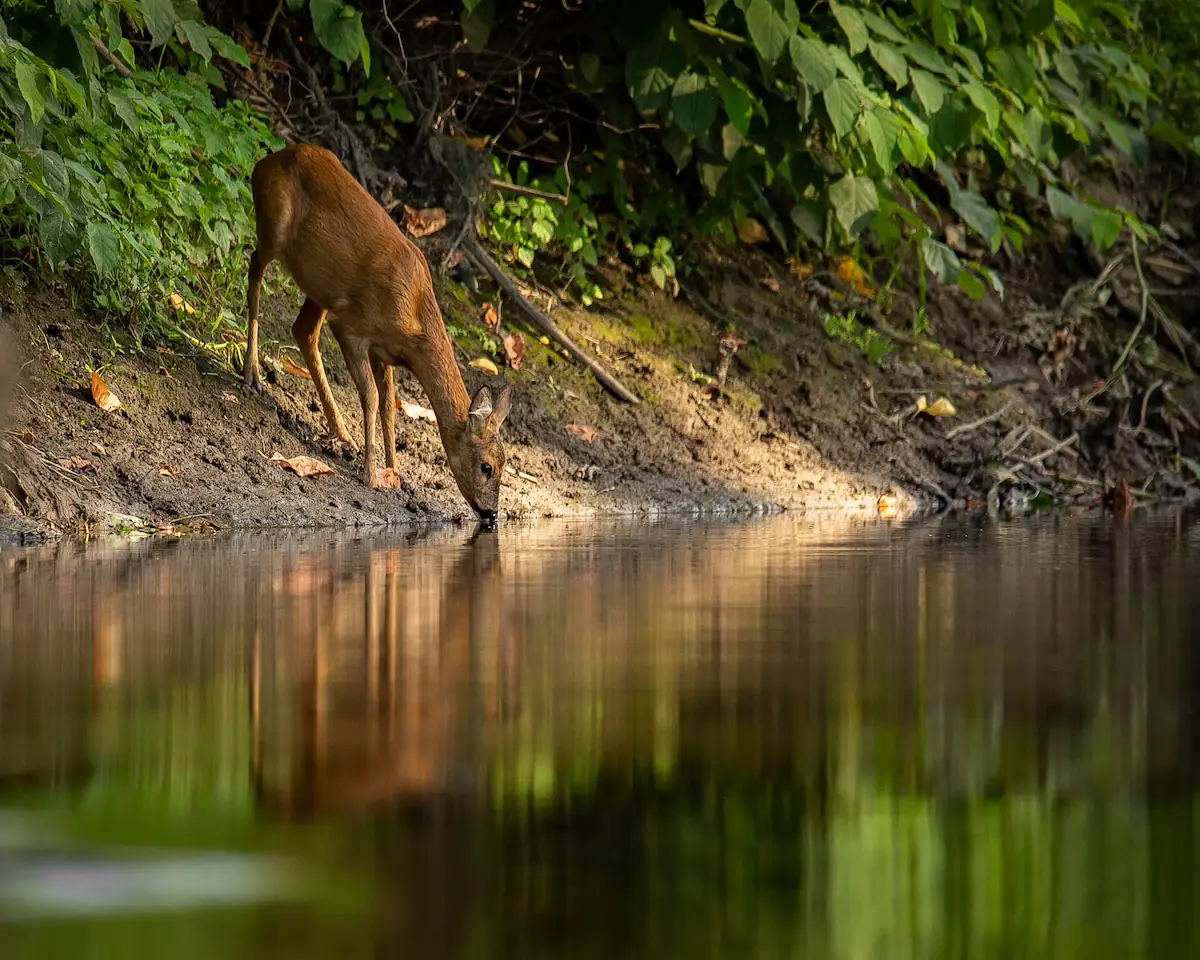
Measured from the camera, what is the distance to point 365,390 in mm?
9500

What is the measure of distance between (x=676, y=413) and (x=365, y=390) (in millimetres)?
3066

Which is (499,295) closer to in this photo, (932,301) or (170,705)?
(932,301)

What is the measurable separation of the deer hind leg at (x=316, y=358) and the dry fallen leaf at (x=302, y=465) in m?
0.46

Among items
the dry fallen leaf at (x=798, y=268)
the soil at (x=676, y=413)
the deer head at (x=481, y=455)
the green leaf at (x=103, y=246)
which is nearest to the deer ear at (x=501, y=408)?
the deer head at (x=481, y=455)

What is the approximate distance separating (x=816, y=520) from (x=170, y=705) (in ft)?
24.0

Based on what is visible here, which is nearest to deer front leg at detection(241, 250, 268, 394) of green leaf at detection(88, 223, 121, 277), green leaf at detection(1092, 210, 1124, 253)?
green leaf at detection(88, 223, 121, 277)

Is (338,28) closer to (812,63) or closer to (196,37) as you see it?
(196,37)

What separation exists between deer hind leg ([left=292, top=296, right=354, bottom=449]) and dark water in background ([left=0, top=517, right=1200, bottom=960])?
4.92 metres

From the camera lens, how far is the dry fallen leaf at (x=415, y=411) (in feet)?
34.7

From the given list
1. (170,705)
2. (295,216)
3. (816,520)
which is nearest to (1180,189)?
(816,520)

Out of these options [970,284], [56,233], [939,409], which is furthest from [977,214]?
[56,233]

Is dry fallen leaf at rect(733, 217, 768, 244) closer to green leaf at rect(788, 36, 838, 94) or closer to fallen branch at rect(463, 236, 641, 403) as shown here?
fallen branch at rect(463, 236, 641, 403)

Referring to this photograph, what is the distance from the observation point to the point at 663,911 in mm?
1606

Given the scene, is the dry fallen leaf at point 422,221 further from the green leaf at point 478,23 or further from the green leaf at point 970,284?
the green leaf at point 970,284
